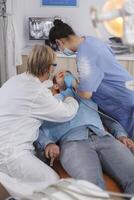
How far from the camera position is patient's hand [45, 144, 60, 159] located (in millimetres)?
1797

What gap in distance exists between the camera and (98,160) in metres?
1.75

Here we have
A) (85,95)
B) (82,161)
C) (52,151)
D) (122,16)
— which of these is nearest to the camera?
(122,16)

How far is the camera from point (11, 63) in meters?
3.43

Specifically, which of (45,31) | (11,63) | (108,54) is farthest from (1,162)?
(45,31)

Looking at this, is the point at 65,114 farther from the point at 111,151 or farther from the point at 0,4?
the point at 0,4

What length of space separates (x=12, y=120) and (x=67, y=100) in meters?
0.36

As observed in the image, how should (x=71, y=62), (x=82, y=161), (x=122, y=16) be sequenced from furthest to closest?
(x=71, y=62), (x=82, y=161), (x=122, y=16)

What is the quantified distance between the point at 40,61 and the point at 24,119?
32 cm

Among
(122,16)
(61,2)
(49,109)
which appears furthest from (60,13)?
(122,16)

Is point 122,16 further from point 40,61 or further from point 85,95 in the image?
point 85,95

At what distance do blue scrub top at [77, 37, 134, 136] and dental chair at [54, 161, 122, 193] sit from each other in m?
0.48

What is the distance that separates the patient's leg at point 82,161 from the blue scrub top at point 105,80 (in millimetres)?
356

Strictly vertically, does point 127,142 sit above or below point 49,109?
below

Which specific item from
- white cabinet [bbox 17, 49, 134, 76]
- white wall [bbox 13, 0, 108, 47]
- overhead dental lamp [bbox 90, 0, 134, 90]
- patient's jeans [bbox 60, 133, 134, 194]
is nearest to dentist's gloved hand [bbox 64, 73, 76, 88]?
patient's jeans [bbox 60, 133, 134, 194]
